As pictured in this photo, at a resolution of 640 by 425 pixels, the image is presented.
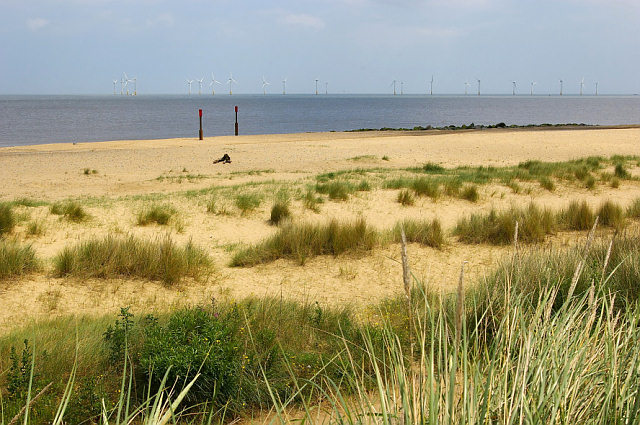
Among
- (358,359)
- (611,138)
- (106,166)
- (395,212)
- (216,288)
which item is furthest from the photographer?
(611,138)

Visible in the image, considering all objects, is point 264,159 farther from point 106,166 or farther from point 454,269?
point 454,269

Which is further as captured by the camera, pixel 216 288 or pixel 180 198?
pixel 180 198

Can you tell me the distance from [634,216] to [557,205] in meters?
1.77

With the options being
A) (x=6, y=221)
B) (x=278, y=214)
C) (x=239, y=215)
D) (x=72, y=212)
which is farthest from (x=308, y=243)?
(x=6, y=221)

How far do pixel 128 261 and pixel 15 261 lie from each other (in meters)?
1.41

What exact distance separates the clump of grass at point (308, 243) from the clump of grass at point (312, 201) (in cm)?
265

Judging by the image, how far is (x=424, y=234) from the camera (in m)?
9.64

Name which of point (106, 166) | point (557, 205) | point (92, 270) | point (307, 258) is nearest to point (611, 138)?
point (557, 205)

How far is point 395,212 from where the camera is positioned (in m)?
12.3

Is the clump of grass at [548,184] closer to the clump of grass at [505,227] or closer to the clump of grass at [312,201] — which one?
the clump of grass at [505,227]

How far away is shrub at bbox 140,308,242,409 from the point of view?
14.0 ft

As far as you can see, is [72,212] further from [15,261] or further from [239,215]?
[15,261]

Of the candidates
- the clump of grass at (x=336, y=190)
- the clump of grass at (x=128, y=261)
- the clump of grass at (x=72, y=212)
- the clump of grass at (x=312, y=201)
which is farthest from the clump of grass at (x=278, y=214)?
the clump of grass at (x=72, y=212)

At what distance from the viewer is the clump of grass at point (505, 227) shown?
9.59 meters
